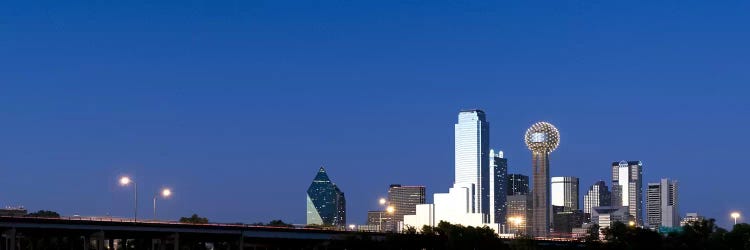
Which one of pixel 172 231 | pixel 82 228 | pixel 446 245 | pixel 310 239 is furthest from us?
pixel 310 239

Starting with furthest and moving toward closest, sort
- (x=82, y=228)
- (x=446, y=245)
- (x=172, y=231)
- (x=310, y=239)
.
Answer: (x=310, y=239)
(x=446, y=245)
(x=172, y=231)
(x=82, y=228)

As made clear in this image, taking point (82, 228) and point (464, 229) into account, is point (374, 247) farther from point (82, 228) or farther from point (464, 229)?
point (82, 228)

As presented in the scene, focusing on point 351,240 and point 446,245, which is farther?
point 446,245

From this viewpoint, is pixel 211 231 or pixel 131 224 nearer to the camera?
pixel 131 224

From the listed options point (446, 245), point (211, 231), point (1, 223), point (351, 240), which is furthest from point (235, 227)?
point (1, 223)

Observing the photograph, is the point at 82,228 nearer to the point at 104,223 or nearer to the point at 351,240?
the point at 104,223

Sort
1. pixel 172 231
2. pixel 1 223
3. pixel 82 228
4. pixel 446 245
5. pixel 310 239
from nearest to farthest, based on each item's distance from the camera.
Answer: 1. pixel 1 223
2. pixel 82 228
3. pixel 172 231
4. pixel 446 245
5. pixel 310 239

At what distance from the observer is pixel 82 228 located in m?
156

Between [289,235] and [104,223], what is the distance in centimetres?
4113

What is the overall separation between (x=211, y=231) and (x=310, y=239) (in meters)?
25.9

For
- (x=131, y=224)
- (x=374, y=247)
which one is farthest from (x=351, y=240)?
(x=131, y=224)

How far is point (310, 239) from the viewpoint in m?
197

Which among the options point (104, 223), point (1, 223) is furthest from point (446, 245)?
point (1, 223)

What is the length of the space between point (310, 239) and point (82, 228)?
1988 inches
